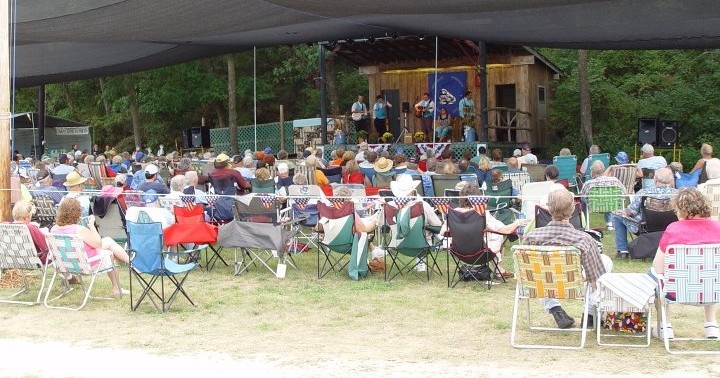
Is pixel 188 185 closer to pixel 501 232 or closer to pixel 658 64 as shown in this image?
pixel 501 232

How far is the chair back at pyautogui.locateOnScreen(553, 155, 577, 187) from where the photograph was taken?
42.1 feet

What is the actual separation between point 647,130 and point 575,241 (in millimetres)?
10508

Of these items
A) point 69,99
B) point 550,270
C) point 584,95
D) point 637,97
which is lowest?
point 550,270

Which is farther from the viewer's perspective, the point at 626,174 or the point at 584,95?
the point at 584,95

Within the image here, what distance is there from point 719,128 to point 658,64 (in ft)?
11.0

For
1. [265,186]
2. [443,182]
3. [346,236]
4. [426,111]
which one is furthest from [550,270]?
[426,111]

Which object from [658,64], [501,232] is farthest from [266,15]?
[658,64]

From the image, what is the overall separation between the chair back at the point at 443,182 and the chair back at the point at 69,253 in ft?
14.9

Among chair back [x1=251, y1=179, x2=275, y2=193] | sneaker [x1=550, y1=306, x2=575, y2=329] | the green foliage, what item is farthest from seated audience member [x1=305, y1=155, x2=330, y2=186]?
the green foliage

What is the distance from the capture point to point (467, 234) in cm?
778

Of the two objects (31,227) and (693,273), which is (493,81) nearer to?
(31,227)

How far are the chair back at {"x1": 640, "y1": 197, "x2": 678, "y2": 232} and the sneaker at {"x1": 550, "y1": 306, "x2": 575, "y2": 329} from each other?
2429 millimetres

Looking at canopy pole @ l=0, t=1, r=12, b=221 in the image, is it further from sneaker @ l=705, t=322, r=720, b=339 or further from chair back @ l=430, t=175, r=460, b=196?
sneaker @ l=705, t=322, r=720, b=339

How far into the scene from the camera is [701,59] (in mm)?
21828
